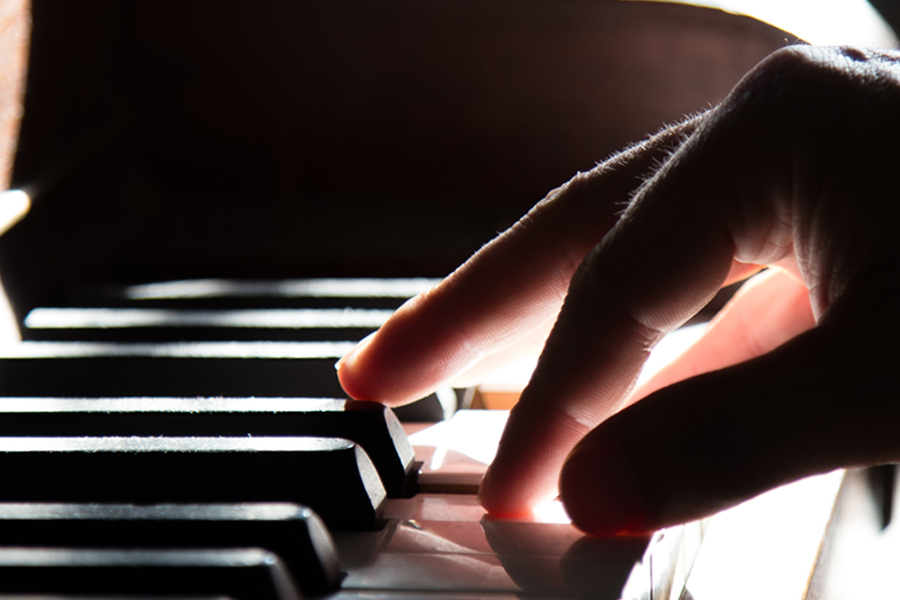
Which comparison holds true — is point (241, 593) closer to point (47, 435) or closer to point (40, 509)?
point (40, 509)

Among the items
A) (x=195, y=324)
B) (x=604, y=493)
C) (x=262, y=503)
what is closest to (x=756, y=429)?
(x=604, y=493)

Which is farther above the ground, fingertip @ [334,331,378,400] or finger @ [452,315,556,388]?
fingertip @ [334,331,378,400]

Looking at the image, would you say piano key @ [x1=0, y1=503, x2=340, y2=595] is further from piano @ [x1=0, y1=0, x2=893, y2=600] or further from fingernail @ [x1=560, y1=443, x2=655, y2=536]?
fingernail @ [x1=560, y1=443, x2=655, y2=536]

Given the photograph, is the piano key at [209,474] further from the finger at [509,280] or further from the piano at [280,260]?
the finger at [509,280]

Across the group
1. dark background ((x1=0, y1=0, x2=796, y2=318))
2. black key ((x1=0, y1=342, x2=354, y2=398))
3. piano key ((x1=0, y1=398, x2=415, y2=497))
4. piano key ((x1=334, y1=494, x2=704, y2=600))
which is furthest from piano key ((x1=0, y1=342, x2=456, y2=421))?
dark background ((x1=0, y1=0, x2=796, y2=318))

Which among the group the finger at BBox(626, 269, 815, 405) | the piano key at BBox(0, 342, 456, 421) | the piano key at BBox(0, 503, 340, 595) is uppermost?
the piano key at BBox(0, 342, 456, 421)
